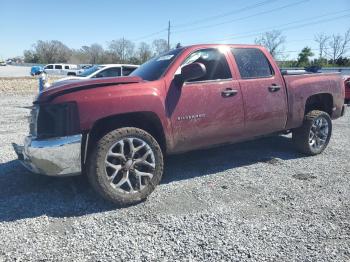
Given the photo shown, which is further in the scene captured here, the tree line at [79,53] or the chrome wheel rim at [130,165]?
the tree line at [79,53]

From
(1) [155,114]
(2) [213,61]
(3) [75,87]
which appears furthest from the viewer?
(2) [213,61]

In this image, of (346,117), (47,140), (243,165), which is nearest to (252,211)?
(243,165)

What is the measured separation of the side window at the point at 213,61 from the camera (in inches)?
175

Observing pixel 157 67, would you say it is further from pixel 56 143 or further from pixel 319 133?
pixel 319 133

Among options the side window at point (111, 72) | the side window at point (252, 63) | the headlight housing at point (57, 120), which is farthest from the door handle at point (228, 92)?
the side window at point (111, 72)

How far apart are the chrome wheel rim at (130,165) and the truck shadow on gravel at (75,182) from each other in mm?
300

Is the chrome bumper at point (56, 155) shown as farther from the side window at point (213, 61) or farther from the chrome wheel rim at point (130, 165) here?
the side window at point (213, 61)

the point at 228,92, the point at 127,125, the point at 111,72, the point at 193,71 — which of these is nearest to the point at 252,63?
the point at 228,92

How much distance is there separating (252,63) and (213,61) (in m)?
0.74

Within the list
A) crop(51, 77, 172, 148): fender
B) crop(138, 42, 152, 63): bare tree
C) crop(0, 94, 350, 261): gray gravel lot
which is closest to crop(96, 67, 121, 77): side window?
crop(0, 94, 350, 261): gray gravel lot

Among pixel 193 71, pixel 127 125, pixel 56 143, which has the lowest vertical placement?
pixel 56 143

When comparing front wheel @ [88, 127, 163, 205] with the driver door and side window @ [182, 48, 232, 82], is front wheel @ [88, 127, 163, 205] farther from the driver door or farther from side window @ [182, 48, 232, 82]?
side window @ [182, 48, 232, 82]

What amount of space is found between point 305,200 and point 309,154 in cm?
206

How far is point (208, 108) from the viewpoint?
4.25m
